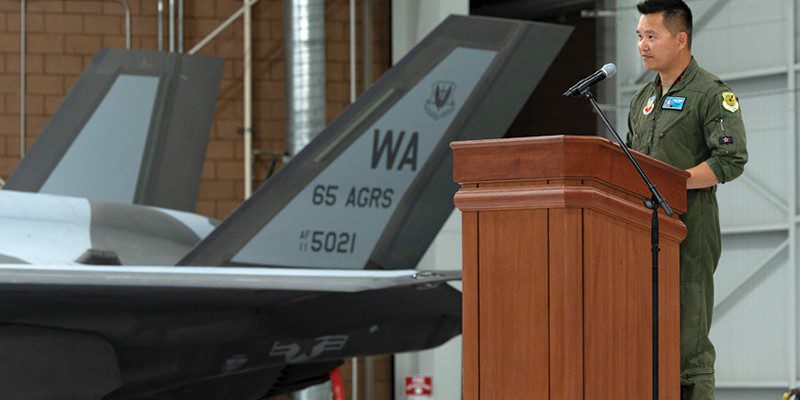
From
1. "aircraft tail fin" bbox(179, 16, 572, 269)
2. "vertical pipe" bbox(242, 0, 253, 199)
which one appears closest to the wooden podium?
"aircraft tail fin" bbox(179, 16, 572, 269)

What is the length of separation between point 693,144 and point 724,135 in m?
0.10

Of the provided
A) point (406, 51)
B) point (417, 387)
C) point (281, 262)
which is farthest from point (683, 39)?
point (406, 51)

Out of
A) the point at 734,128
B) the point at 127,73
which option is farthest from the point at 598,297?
the point at 127,73

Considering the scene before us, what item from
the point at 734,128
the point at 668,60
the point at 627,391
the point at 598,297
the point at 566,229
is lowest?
the point at 627,391

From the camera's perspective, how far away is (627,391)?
95.6 inches

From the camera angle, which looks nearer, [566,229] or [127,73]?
[566,229]

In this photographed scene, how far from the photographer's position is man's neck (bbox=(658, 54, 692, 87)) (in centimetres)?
277

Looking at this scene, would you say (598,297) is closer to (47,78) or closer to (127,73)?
(127,73)

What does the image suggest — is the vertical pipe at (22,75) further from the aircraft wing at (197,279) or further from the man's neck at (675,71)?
the man's neck at (675,71)

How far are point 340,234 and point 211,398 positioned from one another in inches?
43.8

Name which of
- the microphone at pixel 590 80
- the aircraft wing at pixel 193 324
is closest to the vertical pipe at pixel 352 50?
the aircraft wing at pixel 193 324

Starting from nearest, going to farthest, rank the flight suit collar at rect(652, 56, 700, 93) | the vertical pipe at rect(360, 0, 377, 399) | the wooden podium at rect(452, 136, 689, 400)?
the wooden podium at rect(452, 136, 689, 400) < the flight suit collar at rect(652, 56, 700, 93) < the vertical pipe at rect(360, 0, 377, 399)

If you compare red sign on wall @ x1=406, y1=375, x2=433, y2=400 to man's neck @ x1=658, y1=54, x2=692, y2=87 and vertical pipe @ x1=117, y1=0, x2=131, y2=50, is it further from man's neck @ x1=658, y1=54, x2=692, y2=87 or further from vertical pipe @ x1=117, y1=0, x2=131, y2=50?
man's neck @ x1=658, y1=54, x2=692, y2=87

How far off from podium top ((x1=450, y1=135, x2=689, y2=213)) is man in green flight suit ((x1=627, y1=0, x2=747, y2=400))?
11.4 inches
